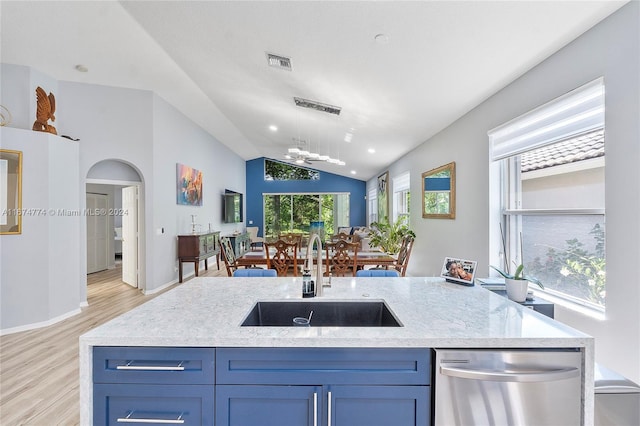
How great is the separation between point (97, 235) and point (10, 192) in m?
3.85

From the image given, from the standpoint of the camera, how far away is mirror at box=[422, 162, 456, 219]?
399cm

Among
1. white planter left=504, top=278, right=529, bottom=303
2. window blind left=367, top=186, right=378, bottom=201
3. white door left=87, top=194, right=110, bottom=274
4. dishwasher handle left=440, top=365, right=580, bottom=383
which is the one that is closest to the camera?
dishwasher handle left=440, top=365, right=580, bottom=383

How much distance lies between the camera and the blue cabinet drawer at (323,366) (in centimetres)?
112

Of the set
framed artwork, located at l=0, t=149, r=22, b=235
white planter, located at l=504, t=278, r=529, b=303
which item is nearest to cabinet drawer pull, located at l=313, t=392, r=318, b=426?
white planter, located at l=504, t=278, r=529, b=303

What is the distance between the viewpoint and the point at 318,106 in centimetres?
434

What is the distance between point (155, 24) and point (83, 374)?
3.42 metres

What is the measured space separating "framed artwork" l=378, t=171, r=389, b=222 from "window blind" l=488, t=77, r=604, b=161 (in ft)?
16.3

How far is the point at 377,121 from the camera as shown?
440cm

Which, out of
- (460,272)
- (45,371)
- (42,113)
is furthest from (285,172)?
(460,272)

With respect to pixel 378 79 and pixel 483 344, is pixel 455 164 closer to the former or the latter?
pixel 378 79

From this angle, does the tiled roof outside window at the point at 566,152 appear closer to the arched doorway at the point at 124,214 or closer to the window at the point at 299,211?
the arched doorway at the point at 124,214

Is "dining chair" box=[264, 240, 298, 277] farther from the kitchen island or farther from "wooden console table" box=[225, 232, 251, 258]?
"wooden console table" box=[225, 232, 251, 258]

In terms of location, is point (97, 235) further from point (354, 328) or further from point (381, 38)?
point (354, 328)

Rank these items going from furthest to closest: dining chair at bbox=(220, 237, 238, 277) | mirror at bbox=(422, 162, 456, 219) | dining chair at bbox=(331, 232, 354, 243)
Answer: dining chair at bbox=(331, 232, 354, 243), dining chair at bbox=(220, 237, 238, 277), mirror at bbox=(422, 162, 456, 219)
